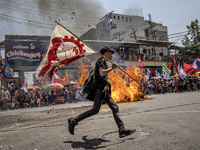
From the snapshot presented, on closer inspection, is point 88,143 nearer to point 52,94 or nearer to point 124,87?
point 124,87

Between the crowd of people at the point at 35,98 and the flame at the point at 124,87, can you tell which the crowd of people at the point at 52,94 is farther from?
the flame at the point at 124,87

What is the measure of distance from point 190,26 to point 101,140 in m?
36.6

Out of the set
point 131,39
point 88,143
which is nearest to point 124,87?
point 88,143

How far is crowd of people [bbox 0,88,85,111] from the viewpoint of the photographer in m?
15.2

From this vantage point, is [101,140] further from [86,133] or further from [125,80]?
[125,80]

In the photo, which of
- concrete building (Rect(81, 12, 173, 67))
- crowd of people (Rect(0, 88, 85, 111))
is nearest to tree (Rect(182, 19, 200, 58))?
concrete building (Rect(81, 12, 173, 67))

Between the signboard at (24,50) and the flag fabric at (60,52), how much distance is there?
2070cm

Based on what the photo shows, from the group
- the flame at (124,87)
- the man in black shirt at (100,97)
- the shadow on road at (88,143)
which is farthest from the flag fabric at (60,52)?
the flame at (124,87)

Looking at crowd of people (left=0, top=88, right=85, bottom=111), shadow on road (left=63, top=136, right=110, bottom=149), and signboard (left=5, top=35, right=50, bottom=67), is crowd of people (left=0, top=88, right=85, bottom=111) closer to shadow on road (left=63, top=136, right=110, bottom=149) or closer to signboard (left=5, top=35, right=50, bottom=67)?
signboard (left=5, top=35, right=50, bottom=67)

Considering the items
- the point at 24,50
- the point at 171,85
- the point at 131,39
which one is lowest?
the point at 171,85

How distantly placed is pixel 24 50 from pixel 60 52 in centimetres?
2155

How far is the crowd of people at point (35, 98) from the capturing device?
49.9 feet

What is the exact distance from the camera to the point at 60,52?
15.0 feet

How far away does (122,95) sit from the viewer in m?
11.9
